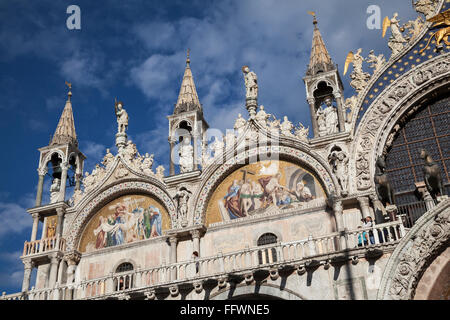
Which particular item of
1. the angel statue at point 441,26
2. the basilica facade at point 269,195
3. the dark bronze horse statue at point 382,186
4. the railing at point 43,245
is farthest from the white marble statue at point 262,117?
the railing at point 43,245

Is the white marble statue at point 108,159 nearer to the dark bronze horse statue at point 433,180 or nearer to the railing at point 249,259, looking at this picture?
the railing at point 249,259

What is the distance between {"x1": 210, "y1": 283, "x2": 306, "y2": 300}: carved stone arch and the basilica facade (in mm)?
28

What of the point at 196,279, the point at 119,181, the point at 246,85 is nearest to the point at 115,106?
the point at 119,181

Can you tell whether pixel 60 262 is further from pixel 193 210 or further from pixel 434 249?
pixel 434 249

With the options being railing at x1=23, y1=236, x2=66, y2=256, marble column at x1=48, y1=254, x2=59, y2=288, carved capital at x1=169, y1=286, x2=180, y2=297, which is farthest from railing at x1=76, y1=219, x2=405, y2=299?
railing at x1=23, y1=236, x2=66, y2=256

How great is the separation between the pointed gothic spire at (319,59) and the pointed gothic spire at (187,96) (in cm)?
422

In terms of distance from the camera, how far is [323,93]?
66.9 feet

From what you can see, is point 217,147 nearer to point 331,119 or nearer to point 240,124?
point 240,124

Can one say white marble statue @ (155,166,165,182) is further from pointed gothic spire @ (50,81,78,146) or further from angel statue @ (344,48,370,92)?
angel statue @ (344,48,370,92)

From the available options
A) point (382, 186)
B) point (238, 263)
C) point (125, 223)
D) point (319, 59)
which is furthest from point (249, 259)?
point (319, 59)

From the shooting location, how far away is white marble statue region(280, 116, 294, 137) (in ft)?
63.4
